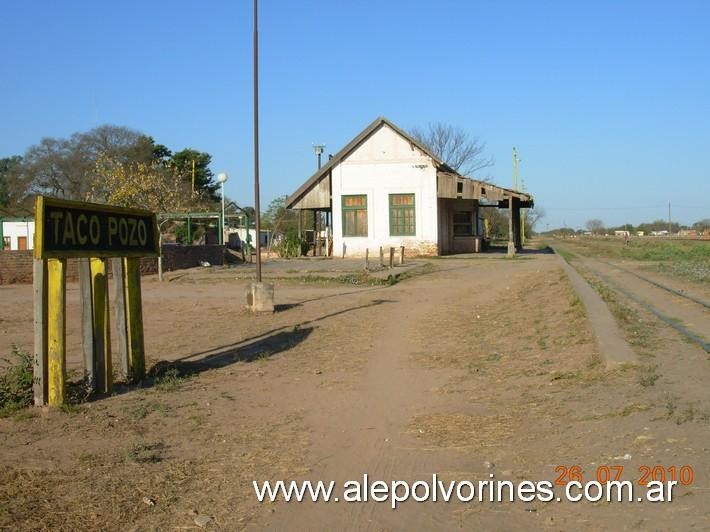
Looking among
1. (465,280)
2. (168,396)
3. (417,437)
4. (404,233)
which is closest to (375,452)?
(417,437)

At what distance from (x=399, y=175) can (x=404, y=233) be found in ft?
9.64

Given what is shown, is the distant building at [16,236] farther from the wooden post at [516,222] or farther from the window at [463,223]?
the wooden post at [516,222]

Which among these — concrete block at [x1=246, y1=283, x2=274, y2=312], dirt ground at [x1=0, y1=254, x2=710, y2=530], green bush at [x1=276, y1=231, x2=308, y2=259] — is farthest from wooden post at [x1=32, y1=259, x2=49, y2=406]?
green bush at [x1=276, y1=231, x2=308, y2=259]

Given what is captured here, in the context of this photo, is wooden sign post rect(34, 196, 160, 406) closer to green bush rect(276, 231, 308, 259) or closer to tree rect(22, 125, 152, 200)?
green bush rect(276, 231, 308, 259)

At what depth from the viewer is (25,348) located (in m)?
11.3

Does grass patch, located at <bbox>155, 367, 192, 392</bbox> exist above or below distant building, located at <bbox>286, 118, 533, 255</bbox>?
below

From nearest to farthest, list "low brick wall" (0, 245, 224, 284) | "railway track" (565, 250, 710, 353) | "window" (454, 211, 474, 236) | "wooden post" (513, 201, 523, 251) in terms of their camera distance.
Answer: "railway track" (565, 250, 710, 353), "low brick wall" (0, 245, 224, 284), "wooden post" (513, 201, 523, 251), "window" (454, 211, 474, 236)

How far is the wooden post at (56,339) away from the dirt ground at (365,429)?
0.25 metres

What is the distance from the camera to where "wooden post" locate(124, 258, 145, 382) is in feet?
28.8

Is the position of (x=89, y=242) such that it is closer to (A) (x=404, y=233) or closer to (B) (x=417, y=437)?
(B) (x=417, y=437)

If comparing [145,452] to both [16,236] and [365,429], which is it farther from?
[16,236]

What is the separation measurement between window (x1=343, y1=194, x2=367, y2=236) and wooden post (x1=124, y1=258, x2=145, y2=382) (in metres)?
28.9

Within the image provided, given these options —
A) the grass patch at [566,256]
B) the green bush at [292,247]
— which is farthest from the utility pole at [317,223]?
the grass patch at [566,256]

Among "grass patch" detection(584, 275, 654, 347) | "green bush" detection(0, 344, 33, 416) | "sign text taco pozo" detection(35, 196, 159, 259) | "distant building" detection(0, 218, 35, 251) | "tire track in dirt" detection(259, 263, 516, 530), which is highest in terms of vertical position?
"distant building" detection(0, 218, 35, 251)
